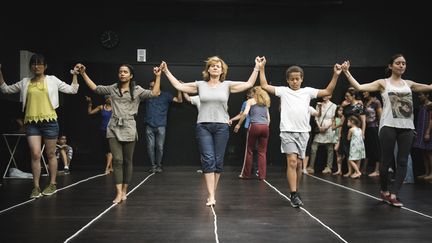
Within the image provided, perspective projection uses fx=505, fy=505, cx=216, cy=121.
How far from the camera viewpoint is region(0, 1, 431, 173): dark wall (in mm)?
10422

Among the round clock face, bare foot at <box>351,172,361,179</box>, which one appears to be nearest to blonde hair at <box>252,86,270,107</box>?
bare foot at <box>351,172,361,179</box>

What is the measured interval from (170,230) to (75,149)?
717 centimetres

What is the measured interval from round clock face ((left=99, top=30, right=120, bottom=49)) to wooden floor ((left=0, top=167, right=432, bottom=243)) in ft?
14.7

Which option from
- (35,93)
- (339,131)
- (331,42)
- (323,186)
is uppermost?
(331,42)

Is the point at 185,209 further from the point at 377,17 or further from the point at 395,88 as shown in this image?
the point at 377,17

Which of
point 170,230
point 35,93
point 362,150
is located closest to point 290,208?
point 170,230

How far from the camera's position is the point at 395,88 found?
4977 mm

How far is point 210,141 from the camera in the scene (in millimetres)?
4758

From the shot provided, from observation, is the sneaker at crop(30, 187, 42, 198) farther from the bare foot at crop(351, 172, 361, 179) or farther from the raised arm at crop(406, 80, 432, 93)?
the bare foot at crop(351, 172, 361, 179)

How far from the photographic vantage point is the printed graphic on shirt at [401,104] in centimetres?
489

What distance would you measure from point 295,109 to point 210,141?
0.87 m

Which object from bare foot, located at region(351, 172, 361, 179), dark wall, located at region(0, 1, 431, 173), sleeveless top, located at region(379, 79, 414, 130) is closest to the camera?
sleeveless top, located at region(379, 79, 414, 130)

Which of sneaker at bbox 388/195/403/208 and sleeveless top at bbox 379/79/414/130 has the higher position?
sleeveless top at bbox 379/79/414/130

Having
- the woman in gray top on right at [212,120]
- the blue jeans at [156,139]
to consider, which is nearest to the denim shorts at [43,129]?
the woman in gray top on right at [212,120]
